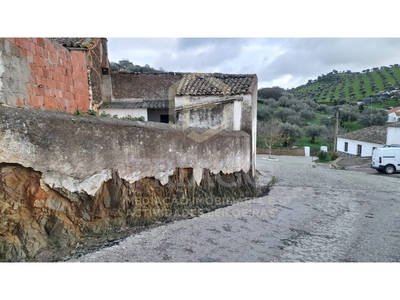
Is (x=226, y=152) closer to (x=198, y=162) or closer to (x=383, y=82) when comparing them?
(x=198, y=162)

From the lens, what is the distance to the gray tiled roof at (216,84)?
→ 8516 millimetres

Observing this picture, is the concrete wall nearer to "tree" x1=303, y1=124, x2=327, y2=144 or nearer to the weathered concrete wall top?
the weathered concrete wall top

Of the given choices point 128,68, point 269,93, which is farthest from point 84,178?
point 269,93

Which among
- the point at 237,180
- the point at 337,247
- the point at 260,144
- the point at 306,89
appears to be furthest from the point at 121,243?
the point at 306,89

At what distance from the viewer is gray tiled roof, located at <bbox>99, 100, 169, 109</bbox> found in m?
11.6

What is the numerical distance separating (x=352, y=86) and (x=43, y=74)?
57822mm

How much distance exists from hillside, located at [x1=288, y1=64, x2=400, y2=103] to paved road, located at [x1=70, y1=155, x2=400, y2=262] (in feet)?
140

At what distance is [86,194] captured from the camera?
3906 mm

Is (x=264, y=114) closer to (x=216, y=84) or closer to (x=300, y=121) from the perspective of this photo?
(x=300, y=121)

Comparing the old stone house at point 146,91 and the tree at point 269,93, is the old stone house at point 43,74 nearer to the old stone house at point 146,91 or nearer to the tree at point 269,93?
the old stone house at point 146,91

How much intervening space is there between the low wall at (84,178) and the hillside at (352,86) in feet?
152

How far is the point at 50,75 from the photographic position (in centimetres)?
510

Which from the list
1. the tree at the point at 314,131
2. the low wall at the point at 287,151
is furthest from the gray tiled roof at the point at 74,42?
the tree at the point at 314,131

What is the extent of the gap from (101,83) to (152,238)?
390 inches
